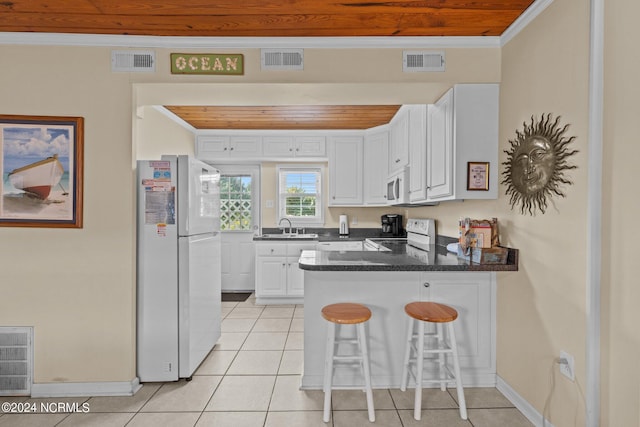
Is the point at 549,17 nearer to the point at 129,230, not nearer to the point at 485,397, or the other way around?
the point at 485,397

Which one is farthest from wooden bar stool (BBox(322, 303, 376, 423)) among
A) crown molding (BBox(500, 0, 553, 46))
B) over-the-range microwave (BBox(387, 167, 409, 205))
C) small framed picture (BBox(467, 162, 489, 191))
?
→ crown molding (BBox(500, 0, 553, 46))

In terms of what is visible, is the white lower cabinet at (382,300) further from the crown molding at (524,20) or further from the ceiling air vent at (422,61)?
the crown molding at (524,20)

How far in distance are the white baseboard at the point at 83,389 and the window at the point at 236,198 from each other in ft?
9.61

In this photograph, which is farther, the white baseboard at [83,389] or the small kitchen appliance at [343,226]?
the small kitchen appliance at [343,226]

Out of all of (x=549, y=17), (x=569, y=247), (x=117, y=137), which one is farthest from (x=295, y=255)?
(x=549, y=17)

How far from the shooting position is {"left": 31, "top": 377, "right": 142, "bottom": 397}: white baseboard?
2.20 metres

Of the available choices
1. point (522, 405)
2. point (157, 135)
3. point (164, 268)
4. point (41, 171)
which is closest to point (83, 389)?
point (164, 268)

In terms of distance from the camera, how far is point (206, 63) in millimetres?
2246

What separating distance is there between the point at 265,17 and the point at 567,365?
8.69ft

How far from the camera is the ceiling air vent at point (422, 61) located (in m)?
2.25

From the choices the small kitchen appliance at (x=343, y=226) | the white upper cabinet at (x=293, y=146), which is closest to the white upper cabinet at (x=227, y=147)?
the white upper cabinet at (x=293, y=146)

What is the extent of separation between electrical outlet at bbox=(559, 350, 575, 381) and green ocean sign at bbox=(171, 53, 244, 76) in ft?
8.73

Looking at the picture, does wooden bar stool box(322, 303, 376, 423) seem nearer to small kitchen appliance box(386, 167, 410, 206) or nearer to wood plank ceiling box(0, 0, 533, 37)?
small kitchen appliance box(386, 167, 410, 206)

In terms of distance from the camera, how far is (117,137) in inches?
88.5
